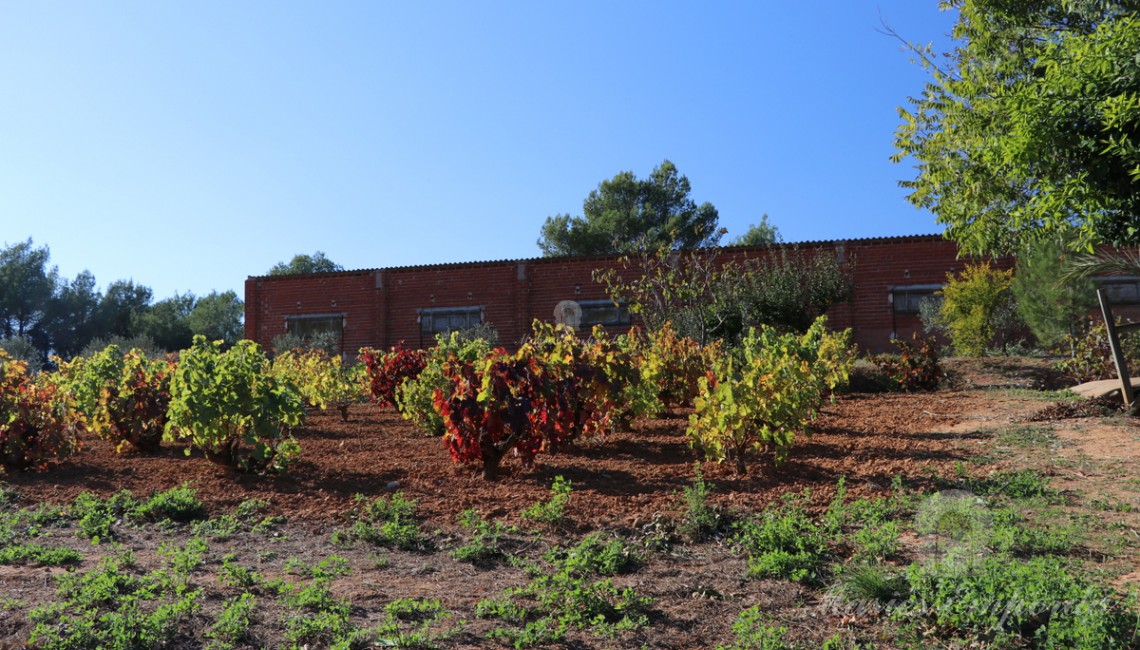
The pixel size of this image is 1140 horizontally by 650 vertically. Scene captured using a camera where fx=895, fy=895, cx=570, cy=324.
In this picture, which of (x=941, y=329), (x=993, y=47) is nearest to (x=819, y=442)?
(x=993, y=47)

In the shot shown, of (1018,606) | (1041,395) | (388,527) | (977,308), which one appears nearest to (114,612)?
(388,527)

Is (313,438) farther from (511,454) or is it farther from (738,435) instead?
(738,435)

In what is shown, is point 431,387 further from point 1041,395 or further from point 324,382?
point 1041,395

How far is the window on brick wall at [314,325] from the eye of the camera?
96.9 feet

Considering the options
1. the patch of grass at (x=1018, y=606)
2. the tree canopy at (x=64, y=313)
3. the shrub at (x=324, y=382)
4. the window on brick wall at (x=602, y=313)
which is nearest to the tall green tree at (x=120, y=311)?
the tree canopy at (x=64, y=313)

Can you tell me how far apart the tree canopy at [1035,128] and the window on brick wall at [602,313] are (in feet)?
43.9

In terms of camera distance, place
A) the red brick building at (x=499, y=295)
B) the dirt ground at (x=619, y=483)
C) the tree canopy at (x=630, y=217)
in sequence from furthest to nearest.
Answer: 1. the tree canopy at (x=630, y=217)
2. the red brick building at (x=499, y=295)
3. the dirt ground at (x=619, y=483)

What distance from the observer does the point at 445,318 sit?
28594 millimetres

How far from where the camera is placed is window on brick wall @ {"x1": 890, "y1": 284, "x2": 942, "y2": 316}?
24375mm

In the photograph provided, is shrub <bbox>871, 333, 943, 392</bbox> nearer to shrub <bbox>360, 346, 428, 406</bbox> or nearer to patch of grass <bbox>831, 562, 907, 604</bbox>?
shrub <bbox>360, 346, 428, 406</bbox>

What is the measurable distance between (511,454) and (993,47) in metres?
9.83

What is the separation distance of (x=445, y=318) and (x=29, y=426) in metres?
20.9

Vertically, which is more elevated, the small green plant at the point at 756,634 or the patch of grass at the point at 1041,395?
the patch of grass at the point at 1041,395

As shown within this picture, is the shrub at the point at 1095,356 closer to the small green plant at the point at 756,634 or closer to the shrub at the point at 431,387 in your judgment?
the shrub at the point at 431,387
